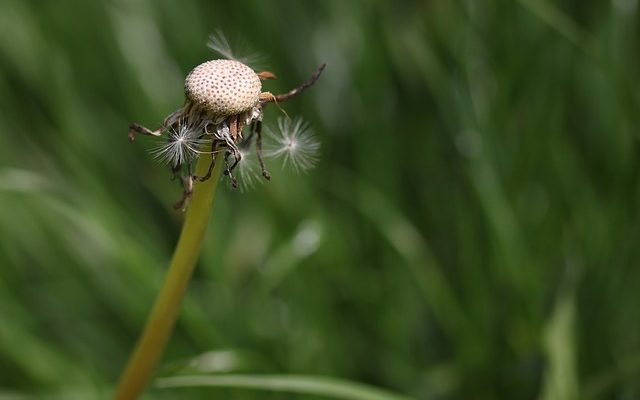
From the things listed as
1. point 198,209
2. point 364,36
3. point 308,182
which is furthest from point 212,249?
point 198,209

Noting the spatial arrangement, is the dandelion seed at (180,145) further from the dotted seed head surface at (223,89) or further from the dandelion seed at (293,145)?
the dandelion seed at (293,145)

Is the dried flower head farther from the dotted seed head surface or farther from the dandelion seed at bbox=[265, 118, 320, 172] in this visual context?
the dandelion seed at bbox=[265, 118, 320, 172]

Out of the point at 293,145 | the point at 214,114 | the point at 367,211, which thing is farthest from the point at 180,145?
the point at 367,211

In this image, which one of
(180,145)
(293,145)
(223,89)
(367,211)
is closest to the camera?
(223,89)

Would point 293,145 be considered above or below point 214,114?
above

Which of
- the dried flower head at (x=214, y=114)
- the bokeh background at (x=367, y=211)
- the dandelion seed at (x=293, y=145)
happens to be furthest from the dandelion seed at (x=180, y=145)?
the bokeh background at (x=367, y=211)

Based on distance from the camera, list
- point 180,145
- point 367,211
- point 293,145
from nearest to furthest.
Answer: point 180,145 < point 293,145 < point 367,211

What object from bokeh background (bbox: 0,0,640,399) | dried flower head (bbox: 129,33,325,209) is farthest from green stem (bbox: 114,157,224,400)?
bokeh background (bbox: 0,0,640,399)

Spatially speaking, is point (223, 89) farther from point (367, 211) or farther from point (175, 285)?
point (367, 211)
